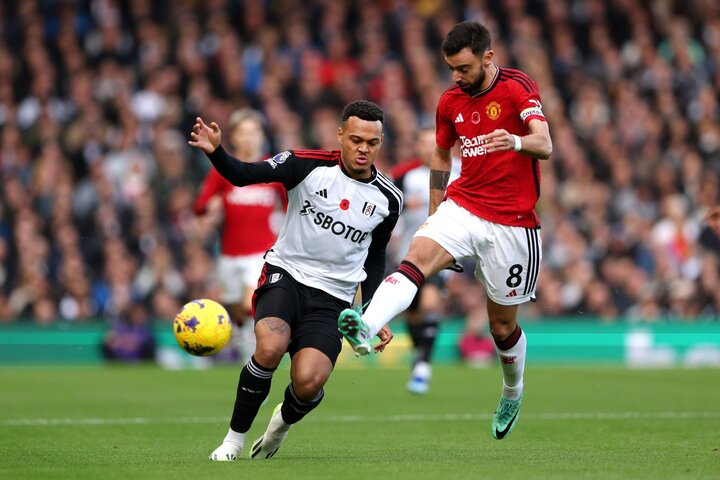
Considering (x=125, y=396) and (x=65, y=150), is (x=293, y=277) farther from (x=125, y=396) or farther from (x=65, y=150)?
(x=65, y=150)

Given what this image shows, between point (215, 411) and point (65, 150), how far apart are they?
10.1 metres

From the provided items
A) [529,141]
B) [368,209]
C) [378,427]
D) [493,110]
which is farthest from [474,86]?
[378,427]

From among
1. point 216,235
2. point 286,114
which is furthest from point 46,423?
point 286,114

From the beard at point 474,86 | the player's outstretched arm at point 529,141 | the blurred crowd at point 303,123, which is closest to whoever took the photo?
the player's outstretched arm at point 529,141

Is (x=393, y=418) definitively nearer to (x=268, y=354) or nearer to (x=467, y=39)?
(x=268, y=354)

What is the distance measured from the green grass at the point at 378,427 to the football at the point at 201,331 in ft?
2.42

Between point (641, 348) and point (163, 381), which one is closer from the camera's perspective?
point (163, 381)

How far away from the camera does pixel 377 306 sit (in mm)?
7812

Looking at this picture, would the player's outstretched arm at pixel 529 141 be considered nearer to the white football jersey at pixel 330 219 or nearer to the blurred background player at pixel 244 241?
the white football jersey at pixel 330 219

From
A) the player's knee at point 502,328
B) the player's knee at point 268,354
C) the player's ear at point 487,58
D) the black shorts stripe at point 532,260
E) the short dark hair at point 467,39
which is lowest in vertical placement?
the player's knee at point 502,328

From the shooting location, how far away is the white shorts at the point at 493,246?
8.52m

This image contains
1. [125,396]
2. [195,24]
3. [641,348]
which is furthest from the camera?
[195,24]

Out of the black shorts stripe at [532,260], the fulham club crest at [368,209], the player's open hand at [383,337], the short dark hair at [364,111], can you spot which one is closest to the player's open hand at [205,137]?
the short dark hair at [364,111]

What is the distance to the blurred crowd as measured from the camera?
20.1 m
